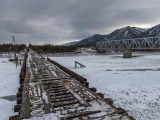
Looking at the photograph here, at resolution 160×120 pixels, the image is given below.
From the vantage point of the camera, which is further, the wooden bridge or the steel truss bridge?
the steel truss bridge

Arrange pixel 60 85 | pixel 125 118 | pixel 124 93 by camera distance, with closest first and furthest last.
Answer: pixel 125 118 → pixel 60 85 → pixel 124 93

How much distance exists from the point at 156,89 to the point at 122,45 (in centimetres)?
8688

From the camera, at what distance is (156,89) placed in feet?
36.1

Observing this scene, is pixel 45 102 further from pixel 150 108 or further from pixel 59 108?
pixel 150 108

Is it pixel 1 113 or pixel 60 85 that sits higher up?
pixel 60 85

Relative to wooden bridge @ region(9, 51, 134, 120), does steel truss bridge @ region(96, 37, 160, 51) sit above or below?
above

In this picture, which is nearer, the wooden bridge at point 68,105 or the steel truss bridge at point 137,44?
the wooden bridge at point 68,105

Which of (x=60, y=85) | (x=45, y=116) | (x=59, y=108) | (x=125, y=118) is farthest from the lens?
(x=60, y=85)

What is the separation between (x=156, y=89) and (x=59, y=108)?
699 cm

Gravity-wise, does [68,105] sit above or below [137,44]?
below

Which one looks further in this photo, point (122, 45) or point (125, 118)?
point (122, 45)

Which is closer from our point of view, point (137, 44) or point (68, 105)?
point (68, 105)

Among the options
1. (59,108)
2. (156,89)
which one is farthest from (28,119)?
(156,89)

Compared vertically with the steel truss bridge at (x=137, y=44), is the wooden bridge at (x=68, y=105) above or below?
below
